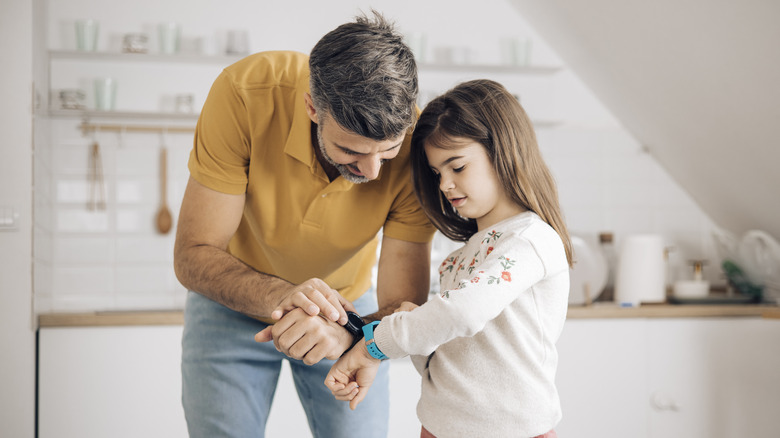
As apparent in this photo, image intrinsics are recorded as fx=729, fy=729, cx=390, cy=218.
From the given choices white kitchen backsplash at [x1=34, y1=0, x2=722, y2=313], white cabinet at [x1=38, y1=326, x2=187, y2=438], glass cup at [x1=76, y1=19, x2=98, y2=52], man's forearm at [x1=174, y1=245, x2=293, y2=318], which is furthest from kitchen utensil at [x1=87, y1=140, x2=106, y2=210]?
man's forearm at [x1=174, y1=245, x2=293, y2=318]

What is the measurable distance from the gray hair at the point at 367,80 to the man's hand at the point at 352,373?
378 millimetres

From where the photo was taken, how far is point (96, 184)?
2.95m

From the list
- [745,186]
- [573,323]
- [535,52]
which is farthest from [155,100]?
[745,186]

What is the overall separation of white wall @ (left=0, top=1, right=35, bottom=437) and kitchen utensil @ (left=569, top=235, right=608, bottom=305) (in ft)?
6.56

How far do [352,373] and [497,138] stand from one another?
0.50 m

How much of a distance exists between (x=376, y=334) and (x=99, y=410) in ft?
5.52

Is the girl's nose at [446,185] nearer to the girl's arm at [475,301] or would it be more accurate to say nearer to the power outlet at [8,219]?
the girl's arm at [475,301]

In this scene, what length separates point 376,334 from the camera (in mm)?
1208

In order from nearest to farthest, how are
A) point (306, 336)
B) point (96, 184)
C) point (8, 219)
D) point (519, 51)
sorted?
point (306, 336), point (8, 219), point (96, 184), point (519, 51)

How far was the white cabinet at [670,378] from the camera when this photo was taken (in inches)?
106

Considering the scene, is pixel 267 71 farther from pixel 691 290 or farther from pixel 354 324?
pixel 691 290

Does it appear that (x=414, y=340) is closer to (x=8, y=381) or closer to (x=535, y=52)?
(x=8, y=381)

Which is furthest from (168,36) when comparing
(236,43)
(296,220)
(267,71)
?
(296,220)

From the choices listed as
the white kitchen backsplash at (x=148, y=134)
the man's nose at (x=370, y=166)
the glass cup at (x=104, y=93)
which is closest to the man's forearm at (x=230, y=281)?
the man's nose at (x=370, y=166)
